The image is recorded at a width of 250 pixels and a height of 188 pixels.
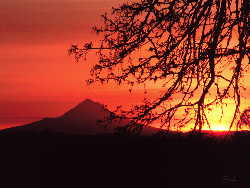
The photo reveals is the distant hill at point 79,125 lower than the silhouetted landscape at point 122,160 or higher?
higher

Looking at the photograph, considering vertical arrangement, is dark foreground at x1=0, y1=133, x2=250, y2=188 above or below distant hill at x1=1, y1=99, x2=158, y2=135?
below

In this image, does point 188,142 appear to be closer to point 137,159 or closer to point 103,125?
point 137,159

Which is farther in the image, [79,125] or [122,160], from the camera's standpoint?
[79,125]

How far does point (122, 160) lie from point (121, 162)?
8 centimetres

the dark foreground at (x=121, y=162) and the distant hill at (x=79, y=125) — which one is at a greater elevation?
the distant hill at (x=79, y=125)

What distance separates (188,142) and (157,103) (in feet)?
4.79

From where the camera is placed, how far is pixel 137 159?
12648 millimetres

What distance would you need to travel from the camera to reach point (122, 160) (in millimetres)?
12562

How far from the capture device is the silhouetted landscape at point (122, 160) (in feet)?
39.5

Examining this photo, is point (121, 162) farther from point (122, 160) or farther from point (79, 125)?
point (79, 125)

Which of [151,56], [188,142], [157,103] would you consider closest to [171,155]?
[188,142]

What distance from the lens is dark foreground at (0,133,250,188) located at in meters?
12.0

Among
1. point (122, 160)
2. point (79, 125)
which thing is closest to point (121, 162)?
point (122, 160)

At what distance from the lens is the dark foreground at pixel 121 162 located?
12008mm
